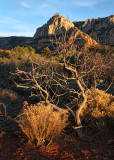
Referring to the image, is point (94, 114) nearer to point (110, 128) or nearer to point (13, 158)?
point (110, 128)

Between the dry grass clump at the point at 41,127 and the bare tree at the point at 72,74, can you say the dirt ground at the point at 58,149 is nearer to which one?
the dry grass clump at the point at 41,127

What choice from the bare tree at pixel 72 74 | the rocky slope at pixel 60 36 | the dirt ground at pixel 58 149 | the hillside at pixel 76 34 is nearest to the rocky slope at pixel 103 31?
the hillside at pixel 76 34

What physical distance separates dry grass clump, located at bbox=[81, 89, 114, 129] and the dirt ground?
0.54 m

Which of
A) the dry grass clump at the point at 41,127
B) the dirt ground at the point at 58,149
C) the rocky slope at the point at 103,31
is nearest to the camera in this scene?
the dirt ground at the point at 58,149

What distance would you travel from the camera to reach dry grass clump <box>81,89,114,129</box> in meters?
3.90

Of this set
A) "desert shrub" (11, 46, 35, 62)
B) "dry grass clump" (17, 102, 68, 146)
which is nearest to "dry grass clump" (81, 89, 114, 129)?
"dry grass clump" (17, 102, 68, 146)

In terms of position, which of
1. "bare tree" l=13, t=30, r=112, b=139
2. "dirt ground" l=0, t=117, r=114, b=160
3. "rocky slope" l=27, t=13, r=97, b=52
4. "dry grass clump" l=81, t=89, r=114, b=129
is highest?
"rocky slope" l=27, t=13, r=97, b=52

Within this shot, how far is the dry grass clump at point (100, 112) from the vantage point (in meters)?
3.90

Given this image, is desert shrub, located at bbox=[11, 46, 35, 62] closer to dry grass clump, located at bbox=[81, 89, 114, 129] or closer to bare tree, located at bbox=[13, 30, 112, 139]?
bare tree, located at bbox=[13, 30, 112, 139]

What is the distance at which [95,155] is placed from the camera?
2717 millimetres

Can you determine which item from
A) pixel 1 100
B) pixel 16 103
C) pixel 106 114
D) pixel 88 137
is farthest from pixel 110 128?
pixel 1 100

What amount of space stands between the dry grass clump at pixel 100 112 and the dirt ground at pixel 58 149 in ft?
1.76

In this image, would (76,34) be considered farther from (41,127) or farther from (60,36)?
(41,127)

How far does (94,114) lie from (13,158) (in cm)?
248
